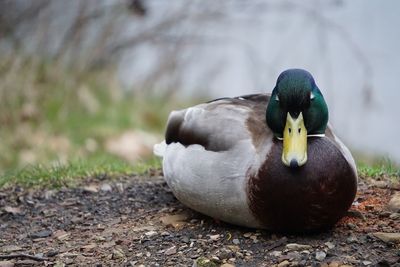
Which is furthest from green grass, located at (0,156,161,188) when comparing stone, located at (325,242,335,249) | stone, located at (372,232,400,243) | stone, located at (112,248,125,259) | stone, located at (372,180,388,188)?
stone, located at (372,232,400,243)

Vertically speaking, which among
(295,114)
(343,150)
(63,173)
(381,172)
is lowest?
(381,172)

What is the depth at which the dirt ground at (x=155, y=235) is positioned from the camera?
3.31m

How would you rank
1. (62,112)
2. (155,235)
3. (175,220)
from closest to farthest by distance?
(155,235)
(175,220)
(62,112)

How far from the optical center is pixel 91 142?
7848 millimetres

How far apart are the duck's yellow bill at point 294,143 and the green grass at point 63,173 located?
201cm

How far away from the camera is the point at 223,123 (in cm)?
359

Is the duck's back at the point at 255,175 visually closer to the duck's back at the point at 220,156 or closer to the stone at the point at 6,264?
the duck's back at the point at 220,156

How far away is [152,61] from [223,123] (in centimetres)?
519

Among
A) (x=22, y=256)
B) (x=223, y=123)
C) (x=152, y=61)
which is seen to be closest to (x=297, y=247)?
(x=223, y=123)

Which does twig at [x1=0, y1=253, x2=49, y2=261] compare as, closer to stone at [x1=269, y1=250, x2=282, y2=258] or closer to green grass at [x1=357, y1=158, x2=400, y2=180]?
stone at [x1=269, y1=250, x2=282, y2=258]

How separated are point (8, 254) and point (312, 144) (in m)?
1.58

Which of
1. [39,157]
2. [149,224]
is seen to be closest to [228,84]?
[39,157]

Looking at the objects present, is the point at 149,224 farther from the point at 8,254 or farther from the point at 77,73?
the point at 77,73

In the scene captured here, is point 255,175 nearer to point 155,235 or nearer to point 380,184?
point 155,235
